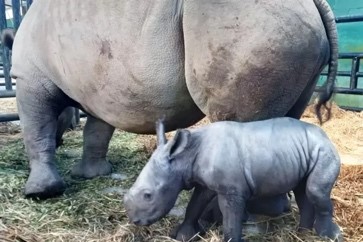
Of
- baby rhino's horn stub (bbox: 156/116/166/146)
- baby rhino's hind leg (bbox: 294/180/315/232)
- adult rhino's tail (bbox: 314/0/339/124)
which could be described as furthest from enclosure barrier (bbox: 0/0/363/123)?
baby rhino's horn stub (bbox: 156/116/166/146)

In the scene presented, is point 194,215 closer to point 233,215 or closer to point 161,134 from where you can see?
point 233,215

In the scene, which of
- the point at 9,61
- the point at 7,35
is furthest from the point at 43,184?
the point at 9,61

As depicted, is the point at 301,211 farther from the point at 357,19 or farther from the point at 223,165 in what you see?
the point at 357,19

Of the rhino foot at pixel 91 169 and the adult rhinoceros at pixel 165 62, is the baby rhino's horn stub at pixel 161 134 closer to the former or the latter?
the adult rhinoceros at pixel 165 62

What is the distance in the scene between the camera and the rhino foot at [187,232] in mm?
1572

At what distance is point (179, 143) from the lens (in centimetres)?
150

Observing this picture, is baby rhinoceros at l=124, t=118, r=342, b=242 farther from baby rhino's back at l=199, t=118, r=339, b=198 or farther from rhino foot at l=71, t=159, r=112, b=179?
rhino foot at l=71, t=159, r=112, b=179

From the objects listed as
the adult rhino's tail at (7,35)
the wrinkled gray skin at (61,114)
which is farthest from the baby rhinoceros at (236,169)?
the adult rhino's tail at (7,35)

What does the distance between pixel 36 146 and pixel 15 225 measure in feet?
1.91

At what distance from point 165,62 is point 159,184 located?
50 cm

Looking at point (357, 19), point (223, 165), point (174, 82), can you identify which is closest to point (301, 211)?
point (223, 165)

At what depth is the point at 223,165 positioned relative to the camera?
4.72 ft

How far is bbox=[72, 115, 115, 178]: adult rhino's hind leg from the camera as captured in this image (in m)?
2.52

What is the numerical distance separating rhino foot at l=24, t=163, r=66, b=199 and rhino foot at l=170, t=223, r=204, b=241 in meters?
0.73
